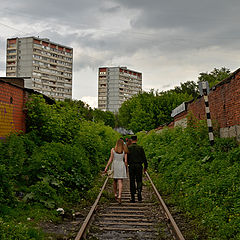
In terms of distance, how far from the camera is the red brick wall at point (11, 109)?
31.8 ft

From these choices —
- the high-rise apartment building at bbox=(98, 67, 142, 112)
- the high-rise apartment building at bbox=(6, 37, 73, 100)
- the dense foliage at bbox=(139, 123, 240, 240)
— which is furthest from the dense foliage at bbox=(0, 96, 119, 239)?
the high-rise apartment building at bbox=(98, 67, 142, 112)

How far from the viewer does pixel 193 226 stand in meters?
6.54

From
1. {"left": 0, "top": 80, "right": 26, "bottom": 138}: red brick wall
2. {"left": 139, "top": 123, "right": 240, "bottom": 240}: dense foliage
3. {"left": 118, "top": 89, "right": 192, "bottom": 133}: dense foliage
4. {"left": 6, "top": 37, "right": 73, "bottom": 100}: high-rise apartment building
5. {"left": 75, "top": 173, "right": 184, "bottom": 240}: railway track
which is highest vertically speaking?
{"left": 6, "top": 37, "right": 73, "bottom": 100}: high-rise apartment building

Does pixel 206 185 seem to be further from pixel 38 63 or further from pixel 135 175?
pixel 38 63

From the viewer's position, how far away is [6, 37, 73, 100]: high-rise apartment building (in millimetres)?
111938

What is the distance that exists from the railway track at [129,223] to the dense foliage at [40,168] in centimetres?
111

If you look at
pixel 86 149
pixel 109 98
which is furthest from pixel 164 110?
pixel 109 98

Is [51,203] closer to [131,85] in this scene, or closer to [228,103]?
→ [228,103]

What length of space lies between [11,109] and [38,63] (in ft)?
357

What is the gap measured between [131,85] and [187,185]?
164524 millimetres

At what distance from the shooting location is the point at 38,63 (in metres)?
114

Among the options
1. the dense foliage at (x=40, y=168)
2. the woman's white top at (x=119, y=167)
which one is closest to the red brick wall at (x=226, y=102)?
the woman's white top at (x=119, y=167)

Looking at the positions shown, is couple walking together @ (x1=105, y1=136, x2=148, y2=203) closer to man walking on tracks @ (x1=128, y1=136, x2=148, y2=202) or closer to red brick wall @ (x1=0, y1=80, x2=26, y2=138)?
man walking on tracks @ (x1=128, y1=136, x2=148, y2=202)

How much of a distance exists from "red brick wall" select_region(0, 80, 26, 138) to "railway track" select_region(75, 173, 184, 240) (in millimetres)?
4000
